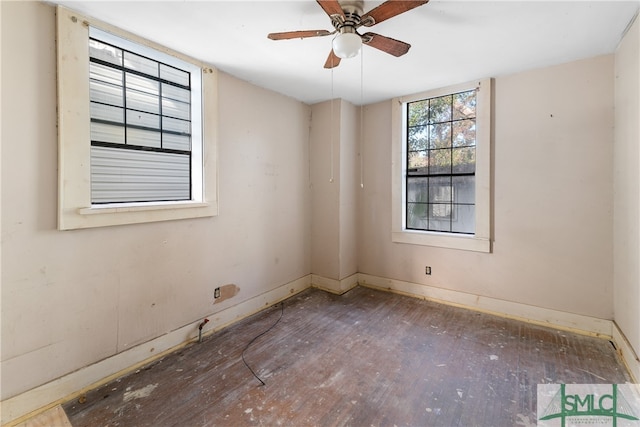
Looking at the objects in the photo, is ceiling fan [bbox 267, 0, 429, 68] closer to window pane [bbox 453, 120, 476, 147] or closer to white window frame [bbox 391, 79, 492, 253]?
white window frame [bbox 391, 79, 492, 253]

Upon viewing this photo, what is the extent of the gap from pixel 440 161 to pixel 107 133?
3439 mm

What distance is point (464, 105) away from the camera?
3359 mm

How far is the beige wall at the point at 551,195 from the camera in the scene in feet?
8.52

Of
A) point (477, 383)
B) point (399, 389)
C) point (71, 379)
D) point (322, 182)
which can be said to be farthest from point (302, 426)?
point (322, 182)

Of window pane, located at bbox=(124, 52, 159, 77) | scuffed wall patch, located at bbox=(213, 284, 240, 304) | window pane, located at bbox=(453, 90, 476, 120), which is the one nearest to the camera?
window pane, located at bbox=(124, 52, 159, 77)

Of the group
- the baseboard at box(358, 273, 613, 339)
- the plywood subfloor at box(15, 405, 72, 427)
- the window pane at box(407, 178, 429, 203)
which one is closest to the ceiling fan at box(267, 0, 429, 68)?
the window pane at box(407, 178, 429, 203)

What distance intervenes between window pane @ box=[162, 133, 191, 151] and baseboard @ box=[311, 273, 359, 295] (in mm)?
2374

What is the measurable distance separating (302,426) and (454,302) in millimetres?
2441

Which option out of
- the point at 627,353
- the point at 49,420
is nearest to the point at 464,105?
the point at 627,353

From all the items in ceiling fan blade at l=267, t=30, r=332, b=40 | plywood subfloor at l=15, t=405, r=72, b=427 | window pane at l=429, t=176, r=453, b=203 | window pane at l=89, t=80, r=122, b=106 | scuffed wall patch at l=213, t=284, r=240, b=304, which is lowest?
plywood subfloor at l=15, t=405, r=72, b=427

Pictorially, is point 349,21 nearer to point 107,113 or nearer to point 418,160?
point 107,113

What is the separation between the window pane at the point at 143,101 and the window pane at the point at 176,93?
0.35 feet

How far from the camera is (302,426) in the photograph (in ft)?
5.45

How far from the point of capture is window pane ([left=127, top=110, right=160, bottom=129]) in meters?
2.32
